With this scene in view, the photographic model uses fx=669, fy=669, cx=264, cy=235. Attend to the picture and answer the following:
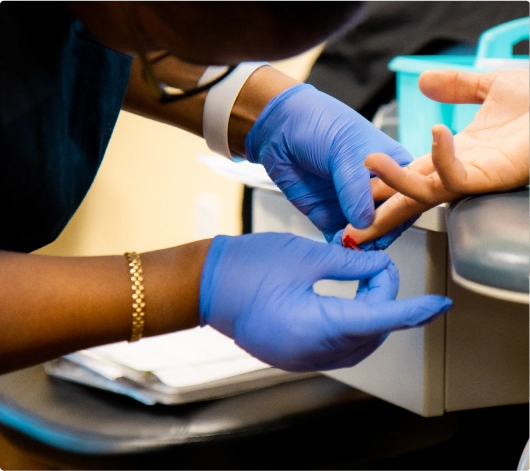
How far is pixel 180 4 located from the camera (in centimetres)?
57

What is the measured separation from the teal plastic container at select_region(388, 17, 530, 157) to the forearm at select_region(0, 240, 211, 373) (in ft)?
1.36

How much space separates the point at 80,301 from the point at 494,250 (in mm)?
386

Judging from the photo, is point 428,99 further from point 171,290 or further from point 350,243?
point 171,290

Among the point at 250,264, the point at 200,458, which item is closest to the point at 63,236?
the point at 200,458

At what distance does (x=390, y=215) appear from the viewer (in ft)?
2.33

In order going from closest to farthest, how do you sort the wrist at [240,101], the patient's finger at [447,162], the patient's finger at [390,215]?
the patient's finger at [447,162], the patient's finger at [390,215], the wrist at [240,101]

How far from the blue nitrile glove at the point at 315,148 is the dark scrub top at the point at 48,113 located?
20 cm

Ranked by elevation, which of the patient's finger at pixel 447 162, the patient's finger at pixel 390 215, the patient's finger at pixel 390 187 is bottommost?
the patient's finger at pixel 390 215

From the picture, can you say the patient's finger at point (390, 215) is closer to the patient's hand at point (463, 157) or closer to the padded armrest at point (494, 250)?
the patient's hand at point (463, 157)

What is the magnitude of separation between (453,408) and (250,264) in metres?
0.32

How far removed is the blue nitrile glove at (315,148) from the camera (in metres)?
0.78

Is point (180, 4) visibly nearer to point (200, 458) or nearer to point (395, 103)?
point (200, 458)

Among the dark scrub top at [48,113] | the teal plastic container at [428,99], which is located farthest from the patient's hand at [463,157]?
the dark scrub top at [48,113]

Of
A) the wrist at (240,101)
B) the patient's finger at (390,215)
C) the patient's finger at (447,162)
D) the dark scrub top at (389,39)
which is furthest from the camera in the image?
the dark scrub top at (389,39)
